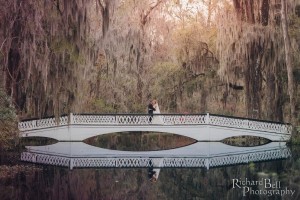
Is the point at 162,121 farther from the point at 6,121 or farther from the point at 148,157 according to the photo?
the point at 6,121

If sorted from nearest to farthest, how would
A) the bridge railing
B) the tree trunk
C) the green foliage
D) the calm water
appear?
the calm water, the green foliage, the tree trunk, the bridge railing

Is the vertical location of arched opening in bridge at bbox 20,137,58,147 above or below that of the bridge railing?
below

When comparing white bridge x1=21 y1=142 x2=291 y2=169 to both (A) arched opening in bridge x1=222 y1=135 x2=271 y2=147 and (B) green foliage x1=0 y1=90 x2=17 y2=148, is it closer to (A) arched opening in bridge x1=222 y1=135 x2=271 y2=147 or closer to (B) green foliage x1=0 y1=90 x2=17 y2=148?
(B) green foliage x1=0 y1=90 x2=17 y2=148

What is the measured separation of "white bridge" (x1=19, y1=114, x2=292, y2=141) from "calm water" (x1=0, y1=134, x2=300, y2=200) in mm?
4940

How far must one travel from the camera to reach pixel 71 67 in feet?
42.4

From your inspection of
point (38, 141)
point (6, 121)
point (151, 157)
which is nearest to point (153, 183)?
point (151, 157)

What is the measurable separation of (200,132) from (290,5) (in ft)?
17.5

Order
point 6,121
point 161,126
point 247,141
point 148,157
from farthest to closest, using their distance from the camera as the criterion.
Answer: point 247,141 < point 161,126 < point 148,157 < point 6,121

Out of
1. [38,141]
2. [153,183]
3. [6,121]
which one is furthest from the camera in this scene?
[38,141]

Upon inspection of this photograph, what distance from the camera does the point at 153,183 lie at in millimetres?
8781

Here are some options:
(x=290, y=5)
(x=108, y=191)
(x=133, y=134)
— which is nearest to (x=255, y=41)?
(x=290, y=5)

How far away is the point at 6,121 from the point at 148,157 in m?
3.79

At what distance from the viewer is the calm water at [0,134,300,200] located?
7734 millimetres

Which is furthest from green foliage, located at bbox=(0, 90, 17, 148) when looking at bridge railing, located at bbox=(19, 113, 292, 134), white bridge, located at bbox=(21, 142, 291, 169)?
bridge railing, located at bbox=(19, 113, 292, 134)
